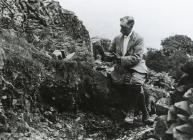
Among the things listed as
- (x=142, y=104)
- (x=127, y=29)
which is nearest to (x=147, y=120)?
(x=142, y=104)

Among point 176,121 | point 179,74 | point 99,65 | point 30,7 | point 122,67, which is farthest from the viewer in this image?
point 30,7

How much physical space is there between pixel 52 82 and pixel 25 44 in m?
1.26

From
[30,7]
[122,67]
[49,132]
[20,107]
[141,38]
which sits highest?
[30,7]

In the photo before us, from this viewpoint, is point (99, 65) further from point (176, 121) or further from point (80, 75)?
point (176, 121)

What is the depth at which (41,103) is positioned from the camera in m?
8.28

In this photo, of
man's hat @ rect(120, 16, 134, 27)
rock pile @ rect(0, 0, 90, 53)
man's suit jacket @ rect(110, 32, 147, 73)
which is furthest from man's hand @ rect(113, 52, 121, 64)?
rock pile @ rect(0, 0, 90, 53)

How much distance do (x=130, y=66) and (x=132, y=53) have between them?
34 centimetres

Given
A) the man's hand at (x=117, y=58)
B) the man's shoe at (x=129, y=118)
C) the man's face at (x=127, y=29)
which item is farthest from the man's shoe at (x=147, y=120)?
the man's face at (x=127, y=29)

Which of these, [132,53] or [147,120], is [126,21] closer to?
[132,53]

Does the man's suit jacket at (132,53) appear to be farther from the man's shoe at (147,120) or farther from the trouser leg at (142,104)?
the man's shoe at (147,120)

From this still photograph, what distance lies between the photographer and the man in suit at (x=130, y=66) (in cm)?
895

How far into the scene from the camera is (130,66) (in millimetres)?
9000

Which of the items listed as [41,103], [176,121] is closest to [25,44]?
[41,103]

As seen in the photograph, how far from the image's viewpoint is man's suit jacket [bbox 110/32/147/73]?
892 cm
